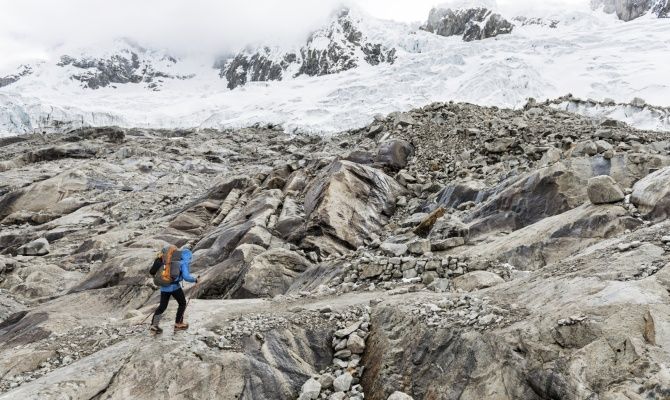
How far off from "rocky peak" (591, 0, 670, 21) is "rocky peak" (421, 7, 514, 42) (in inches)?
699

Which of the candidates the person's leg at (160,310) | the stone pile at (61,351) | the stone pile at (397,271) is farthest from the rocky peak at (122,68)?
the person's leg at (160,310)

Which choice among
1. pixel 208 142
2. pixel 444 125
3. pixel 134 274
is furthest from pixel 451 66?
pixel 134 274

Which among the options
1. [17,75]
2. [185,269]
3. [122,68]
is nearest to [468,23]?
[122,68]

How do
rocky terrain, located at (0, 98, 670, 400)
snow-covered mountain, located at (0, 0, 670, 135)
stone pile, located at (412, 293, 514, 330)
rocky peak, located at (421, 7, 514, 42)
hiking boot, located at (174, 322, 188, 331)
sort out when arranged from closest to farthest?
rocky terrain, located at (0, 98, 670, 400) → stone pile, located at (412, 293, 514, 330) → hiking boot, located at (174, 322, 188, 331) → snow-covered mountain, located at (0, 0, 670, 135) → rocky peak, located at (421, 7, 514, 42)

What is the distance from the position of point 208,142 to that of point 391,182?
28505 mm

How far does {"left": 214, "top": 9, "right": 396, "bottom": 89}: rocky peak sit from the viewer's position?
104 metres

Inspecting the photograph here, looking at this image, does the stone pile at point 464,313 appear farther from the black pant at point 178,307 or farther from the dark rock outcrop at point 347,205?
the dark rock outcrop at point 347,205

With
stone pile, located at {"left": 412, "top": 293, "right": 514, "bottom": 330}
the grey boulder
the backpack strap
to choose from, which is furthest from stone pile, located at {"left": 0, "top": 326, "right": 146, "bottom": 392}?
the grey boulder

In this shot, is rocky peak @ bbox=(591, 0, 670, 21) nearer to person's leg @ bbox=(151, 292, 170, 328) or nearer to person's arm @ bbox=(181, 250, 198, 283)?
person's arm @ bbox=(181, 250, 198, 283)

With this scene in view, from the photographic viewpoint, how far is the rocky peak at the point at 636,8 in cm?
8050

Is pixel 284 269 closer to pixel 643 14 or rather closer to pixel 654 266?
pixel 654 266

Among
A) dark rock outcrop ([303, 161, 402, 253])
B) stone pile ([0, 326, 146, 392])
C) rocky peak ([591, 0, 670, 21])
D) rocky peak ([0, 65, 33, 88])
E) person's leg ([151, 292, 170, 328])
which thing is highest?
rocky peak ([0, 65, 33, 88])

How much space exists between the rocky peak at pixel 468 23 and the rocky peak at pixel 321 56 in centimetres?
1346

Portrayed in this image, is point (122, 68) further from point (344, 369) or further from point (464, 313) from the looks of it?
point (464, 313)
